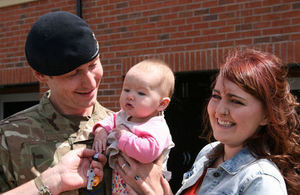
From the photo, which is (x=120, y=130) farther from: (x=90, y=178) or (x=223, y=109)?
(x=223, y=109)

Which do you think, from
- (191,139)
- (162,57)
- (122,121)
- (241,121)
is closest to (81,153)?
(122,121)

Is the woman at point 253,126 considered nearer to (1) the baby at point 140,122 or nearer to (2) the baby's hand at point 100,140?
(1) the baby at point 140,122

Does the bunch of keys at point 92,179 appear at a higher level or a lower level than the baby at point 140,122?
lower

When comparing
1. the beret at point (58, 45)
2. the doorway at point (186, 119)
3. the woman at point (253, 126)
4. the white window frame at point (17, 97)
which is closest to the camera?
A: the woman at point (253, 126)

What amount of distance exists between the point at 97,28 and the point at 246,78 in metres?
3.95

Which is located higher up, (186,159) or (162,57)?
(162,57)

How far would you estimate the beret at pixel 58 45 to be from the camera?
204cm

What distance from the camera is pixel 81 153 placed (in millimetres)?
2125

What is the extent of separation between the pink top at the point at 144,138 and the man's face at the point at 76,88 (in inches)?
7.5

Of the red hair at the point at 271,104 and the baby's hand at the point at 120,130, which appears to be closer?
the red hair at the point at 271,104

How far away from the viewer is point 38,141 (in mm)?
2141

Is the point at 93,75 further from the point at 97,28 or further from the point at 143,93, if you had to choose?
the point at 97,28

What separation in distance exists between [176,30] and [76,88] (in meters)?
2.84

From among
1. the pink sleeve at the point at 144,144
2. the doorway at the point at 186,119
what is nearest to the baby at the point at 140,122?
the pink sleeve at the point at 144,144
